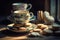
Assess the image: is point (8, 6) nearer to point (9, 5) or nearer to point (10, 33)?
point (9, 5)

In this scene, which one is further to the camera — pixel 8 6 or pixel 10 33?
pixel 8 6

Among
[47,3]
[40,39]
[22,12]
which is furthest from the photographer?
[47,3]

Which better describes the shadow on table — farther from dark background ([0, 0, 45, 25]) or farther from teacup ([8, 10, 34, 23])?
dark background ([0, 0, 45, 25])

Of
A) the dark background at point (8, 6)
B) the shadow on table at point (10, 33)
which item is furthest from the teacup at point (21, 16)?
the dark background at point (8, 6)

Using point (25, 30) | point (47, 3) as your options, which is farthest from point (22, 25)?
point (47, 3)

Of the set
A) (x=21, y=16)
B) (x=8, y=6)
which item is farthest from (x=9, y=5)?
(x=21, y=16)

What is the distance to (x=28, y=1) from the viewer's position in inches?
53.6

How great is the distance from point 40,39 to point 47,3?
44 cm

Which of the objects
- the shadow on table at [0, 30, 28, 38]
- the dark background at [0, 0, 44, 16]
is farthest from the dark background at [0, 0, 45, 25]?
the shadow on table at [0, 30, 28, 38]

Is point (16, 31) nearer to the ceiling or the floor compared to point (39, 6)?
nearer to the floor

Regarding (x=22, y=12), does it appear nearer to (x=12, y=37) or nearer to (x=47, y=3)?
(x=12, y=37)

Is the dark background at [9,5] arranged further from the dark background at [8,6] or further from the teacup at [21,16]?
the teacup at [21,16]

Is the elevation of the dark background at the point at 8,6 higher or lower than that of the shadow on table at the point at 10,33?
higher

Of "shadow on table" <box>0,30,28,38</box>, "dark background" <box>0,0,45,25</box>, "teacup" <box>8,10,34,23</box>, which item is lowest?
"shadow on table" <box>0,30,28,38</box>
